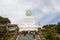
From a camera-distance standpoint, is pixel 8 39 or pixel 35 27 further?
pixel 35 27

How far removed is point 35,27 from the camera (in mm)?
62312

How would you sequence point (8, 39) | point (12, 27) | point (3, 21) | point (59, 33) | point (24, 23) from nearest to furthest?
point (8, 39)
point (59, 33)
point (12, 27)
point (24, 23)
point (3, 21)

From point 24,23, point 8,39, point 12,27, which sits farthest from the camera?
point 24,23

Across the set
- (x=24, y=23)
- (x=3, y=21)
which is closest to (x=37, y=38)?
(x=24, y=23)

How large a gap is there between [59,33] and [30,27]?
1098 cm

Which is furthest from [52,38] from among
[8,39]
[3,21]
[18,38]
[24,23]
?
[3,21]

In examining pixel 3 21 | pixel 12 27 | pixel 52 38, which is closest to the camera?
pixel 52 38

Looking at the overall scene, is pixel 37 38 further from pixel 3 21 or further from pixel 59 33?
pixel 3 21

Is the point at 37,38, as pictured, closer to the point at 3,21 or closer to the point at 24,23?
the point at 24,23

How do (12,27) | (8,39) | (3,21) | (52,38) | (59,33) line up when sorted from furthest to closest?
(3,21)
(12,27)
(59,33)
(8,39)
(52,38)

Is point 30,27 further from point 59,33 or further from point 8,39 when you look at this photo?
point 8,39

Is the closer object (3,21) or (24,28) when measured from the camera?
(24,28)

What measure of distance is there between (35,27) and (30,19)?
5.59 meters

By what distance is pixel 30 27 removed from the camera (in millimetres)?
62469
